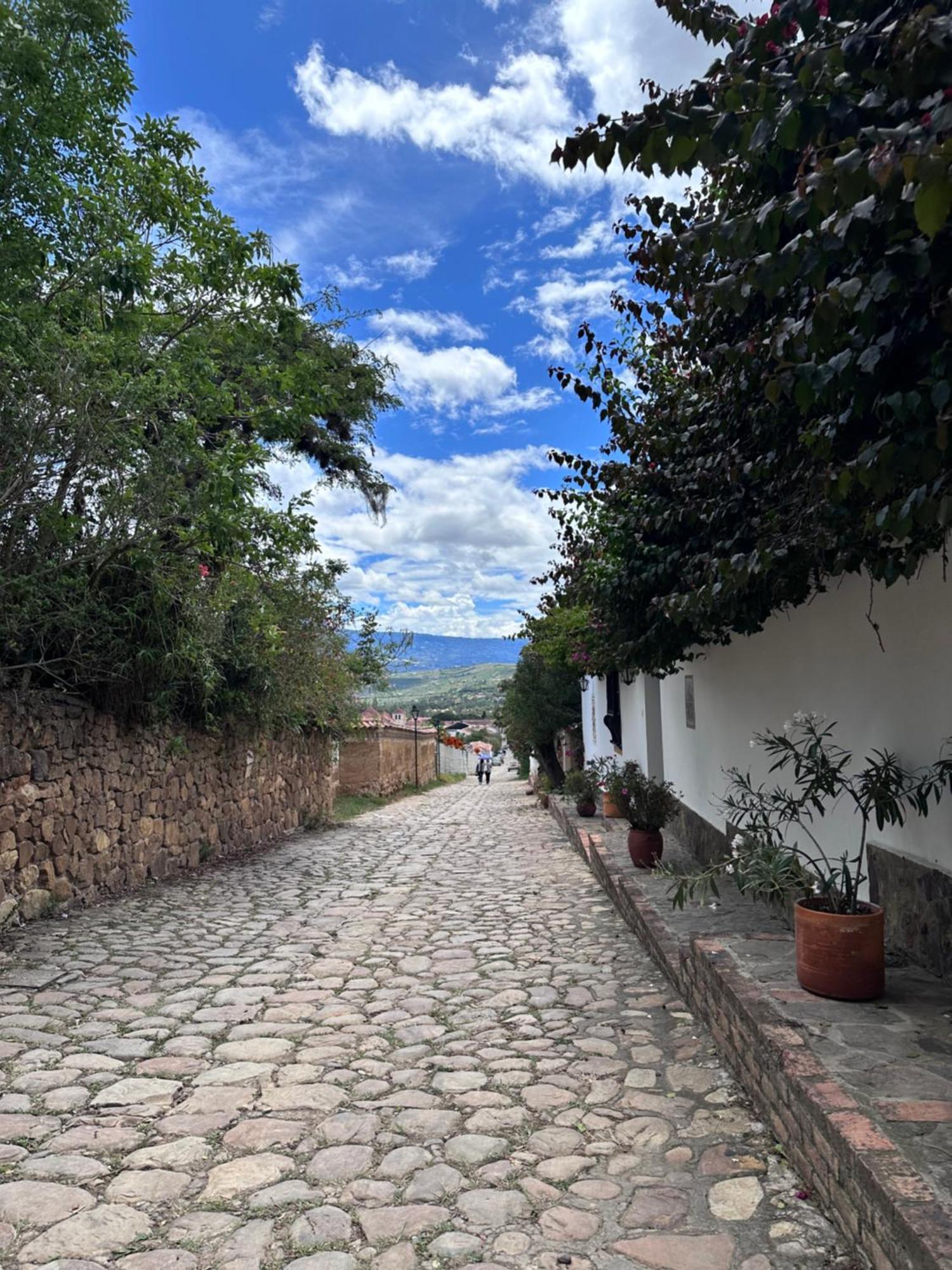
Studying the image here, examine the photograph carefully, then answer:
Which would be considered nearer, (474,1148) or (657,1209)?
(657,1209)

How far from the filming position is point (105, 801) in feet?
24.2

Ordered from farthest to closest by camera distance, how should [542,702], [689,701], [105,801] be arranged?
[542,702] < [689,701] < [105,801]


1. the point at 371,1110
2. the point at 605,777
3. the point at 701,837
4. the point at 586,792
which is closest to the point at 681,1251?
→ the point at 371,1110

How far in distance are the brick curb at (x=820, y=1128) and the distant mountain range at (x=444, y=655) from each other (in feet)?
33.2

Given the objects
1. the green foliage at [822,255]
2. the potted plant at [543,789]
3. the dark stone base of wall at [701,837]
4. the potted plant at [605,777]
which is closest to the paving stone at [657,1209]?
the green foliage at [822,255]

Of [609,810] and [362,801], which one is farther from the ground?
[609,810]

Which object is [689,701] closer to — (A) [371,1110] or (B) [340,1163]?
(A) [371,1110]

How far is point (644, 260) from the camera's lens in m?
2.97

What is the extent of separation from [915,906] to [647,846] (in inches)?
135

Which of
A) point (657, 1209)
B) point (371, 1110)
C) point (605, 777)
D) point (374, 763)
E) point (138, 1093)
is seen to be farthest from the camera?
point (374, 763)

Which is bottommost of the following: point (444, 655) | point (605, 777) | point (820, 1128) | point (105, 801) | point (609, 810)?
point (609, 810)

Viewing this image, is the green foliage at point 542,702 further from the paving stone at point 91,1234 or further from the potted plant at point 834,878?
the paving stone at point 91,1234

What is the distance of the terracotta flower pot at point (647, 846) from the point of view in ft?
23.1

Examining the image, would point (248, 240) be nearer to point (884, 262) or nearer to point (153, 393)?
point (153, 393)
